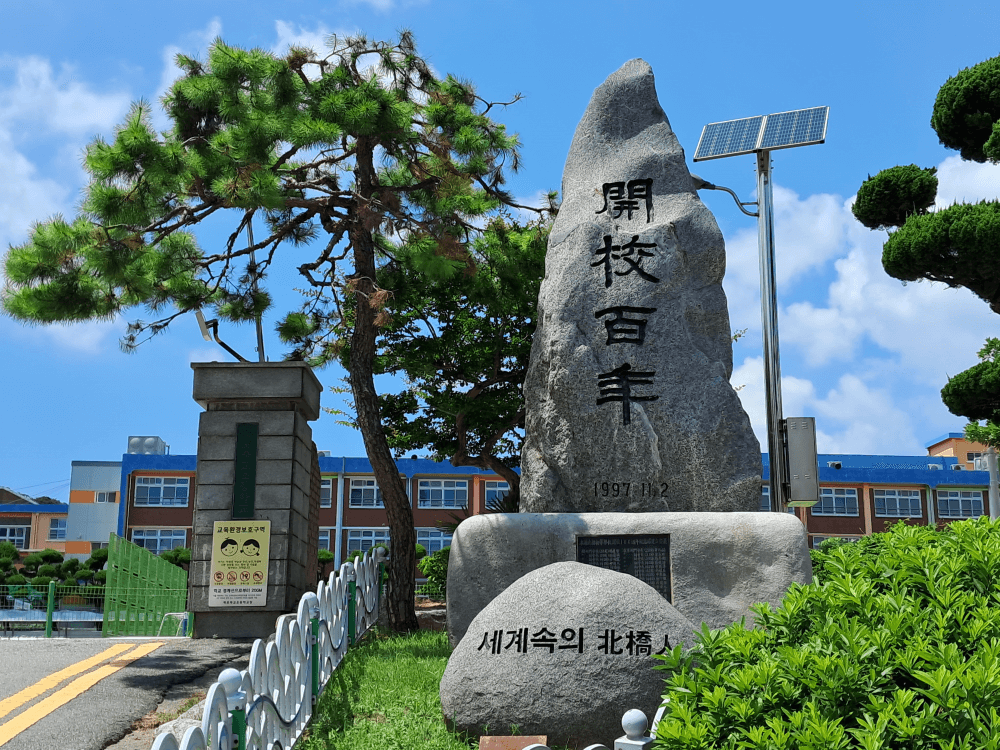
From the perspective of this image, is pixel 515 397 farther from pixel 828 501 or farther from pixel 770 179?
pixel 828 501

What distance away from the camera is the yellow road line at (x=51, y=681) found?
693cm

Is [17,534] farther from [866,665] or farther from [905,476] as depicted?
[866,665]

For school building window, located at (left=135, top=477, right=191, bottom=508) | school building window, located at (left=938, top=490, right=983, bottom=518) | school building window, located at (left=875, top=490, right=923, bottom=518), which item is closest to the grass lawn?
school building window, located at (left=135, top=477, right=191, bottom=508)

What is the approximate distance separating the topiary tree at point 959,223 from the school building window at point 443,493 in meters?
25.4

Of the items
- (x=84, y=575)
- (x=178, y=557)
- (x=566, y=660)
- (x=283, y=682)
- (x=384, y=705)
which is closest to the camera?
(x=566, y=660)

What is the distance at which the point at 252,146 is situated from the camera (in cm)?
1014

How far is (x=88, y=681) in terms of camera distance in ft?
24.8

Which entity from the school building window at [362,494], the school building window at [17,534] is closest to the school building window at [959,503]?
the school building window at [362,494]

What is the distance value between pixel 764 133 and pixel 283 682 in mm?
8307

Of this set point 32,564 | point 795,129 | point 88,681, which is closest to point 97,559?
point 32,564

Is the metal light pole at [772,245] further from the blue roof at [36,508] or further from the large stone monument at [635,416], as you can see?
the blue roof at [36,508]

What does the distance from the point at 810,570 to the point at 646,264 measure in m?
3.06

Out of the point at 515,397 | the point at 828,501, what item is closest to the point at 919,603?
the point at 515,397

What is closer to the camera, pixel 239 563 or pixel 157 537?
pixel 239 563
